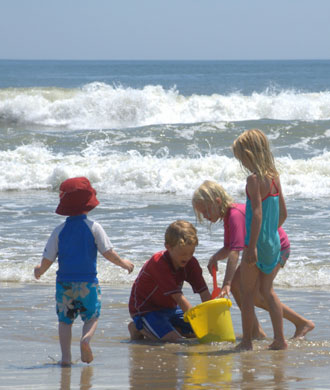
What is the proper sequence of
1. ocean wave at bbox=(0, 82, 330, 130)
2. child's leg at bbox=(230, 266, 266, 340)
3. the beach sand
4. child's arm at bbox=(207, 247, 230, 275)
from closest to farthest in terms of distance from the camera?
the beach sand → child's arm at bbox=(207, 247, 230, 275) → child's leg at bbox=(230, 266, 266, 340) → ocean wave at bbox=(0, 82, 330, 130)

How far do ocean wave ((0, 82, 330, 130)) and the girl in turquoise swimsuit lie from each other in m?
19.6

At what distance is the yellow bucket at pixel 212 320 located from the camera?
422 centimetres

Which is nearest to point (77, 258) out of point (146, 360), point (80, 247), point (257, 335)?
point (80, 247)

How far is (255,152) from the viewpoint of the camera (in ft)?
13.6

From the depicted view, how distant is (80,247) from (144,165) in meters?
10.0

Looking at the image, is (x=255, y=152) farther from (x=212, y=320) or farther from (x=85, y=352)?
(x=85, y=352)

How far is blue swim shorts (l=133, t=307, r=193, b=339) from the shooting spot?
4527 millimetres

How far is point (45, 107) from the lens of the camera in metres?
25.4

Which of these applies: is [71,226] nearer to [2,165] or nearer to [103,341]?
[103,341]

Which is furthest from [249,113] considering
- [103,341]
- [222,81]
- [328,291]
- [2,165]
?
[222,81]

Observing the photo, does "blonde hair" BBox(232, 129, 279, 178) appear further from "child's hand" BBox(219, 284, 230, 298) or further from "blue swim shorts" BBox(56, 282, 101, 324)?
"blue swim shorts" BBox(56, 282, 101, 324)

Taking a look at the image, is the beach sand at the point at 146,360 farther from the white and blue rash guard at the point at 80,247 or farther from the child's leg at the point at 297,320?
the white and blue rash guard at the point at 80,247

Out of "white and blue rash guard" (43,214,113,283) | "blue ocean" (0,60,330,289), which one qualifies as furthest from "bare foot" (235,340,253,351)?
"blue ocean" (0,60,330,289)

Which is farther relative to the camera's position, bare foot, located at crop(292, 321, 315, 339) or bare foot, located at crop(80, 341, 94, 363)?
bare foot, located at crop(292, 321, 315, 339)
